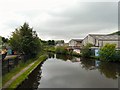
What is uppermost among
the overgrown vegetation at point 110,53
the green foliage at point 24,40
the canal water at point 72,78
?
the green foliage at point 24,40

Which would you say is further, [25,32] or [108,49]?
[108,49]

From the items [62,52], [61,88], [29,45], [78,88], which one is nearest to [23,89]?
[61,88]

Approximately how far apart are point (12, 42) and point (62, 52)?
38.4 m

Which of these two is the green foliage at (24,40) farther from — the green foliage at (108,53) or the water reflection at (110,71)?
the green foliage at (108,53)

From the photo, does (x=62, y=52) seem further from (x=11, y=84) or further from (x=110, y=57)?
(x=11, y=84)

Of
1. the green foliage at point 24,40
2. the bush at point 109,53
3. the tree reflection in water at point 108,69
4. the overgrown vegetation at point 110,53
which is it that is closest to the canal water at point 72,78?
the tree reflection in water at point 108,69

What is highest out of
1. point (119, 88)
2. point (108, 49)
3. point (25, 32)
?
point (25, 32)

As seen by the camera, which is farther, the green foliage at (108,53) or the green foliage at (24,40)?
the green foliage at (108,53)

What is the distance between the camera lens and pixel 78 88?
14523mm

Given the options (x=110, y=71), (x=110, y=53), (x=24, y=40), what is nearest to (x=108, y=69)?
(x=110, y=71)

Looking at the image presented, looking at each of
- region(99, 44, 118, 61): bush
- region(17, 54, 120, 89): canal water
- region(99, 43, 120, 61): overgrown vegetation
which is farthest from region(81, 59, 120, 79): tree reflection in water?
region(99, 44, 118, 61): bush

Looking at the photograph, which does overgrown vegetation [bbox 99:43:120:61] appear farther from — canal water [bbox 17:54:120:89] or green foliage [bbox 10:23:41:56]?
green foliage [bbox 10:23:41:56]

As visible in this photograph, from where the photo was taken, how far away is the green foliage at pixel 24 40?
30828 mm

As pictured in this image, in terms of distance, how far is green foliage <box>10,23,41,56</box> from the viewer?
3083 cm
